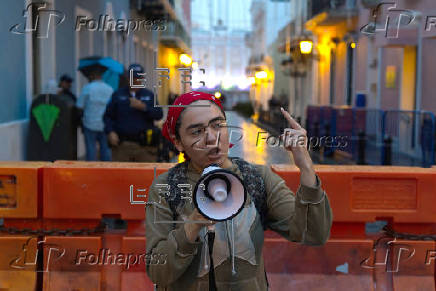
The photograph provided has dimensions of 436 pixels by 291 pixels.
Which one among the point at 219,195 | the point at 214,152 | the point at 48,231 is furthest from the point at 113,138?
the point at 219,195

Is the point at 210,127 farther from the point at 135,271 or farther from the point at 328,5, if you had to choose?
the point at 328,5

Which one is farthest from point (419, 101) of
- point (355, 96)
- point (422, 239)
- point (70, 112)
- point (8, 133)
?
point (422, 239)

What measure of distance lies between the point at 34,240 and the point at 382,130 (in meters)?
11.4

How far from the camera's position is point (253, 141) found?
5.45 m

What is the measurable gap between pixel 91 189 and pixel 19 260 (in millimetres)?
561

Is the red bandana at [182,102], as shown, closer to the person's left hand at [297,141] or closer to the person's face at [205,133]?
the person's face at [205,133]

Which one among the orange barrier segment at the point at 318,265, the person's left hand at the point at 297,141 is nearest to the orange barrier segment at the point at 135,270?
the orange barrier segment at the point at 318,265

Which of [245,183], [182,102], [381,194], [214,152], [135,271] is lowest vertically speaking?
[135,271]

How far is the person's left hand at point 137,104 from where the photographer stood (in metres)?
7.91

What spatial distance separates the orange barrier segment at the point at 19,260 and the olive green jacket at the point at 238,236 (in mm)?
1658

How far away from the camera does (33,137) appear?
12.1 meters

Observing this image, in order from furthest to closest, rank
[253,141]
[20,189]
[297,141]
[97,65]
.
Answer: [97,65] → [253,141] → [20,189] → [297,141]

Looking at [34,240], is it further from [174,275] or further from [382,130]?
[382,130]

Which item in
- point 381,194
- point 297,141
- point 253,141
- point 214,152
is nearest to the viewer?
point 297,141
